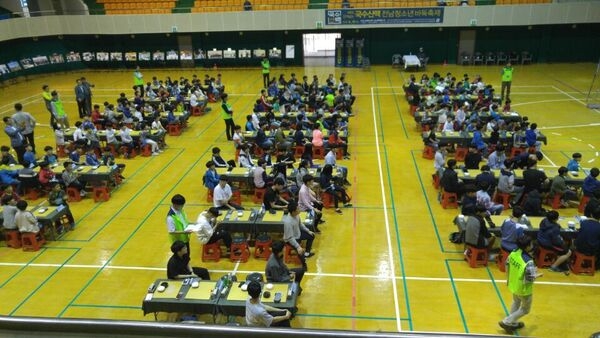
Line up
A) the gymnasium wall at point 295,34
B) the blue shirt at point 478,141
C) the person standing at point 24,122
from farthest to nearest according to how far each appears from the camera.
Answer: the gymnasium wall at point 295,34
the person standing at point 24,122
the blue shirt at point 478,141

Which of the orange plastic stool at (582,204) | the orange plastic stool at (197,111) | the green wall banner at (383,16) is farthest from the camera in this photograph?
the green wall banner at (383,16)

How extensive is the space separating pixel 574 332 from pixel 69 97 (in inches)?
1197

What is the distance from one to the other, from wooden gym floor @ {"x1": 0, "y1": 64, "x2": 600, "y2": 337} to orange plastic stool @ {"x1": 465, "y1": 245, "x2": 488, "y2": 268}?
0.73 ft

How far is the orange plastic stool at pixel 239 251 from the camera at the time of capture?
11188 mm

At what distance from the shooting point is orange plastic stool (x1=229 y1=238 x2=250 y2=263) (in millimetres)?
11188

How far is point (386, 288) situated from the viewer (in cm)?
999

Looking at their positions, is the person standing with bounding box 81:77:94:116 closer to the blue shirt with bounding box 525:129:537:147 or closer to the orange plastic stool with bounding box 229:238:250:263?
the orange plastic stool with bounding box 229:238:250:263

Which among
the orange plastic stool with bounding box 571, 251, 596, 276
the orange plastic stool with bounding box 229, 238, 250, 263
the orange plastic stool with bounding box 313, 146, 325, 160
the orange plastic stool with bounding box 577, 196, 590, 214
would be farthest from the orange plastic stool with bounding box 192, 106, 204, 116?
the orange plastic stool with bounding box 571, 251, 596, 276

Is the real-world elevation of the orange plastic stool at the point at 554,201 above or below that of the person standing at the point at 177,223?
below

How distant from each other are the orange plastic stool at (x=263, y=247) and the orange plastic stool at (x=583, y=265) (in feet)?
22.9

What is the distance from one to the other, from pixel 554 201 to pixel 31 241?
1444 cm

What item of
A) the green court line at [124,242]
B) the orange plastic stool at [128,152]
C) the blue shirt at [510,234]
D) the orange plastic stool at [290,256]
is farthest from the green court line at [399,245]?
the orange plastic stool at [128,152]

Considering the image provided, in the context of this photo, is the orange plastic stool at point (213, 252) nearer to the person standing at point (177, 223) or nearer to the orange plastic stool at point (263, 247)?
the orange plastic stool at point (263, 247)

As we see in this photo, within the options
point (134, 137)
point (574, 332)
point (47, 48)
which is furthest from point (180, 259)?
point (47, 48)
